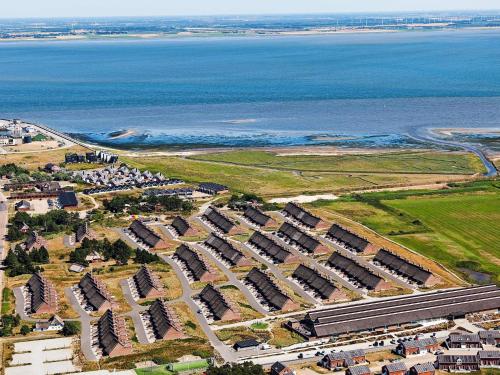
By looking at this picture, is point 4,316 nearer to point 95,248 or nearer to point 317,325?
point 95,248

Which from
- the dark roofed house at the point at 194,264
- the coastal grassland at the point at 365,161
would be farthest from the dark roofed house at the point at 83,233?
the coastal grassland at the point at 365,161

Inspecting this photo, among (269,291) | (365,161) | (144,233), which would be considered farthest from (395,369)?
(365,161)

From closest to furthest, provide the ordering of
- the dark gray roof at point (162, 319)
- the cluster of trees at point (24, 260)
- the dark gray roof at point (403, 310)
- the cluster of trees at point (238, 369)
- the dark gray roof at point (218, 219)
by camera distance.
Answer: the cluster of trees at point (238, 369)
the dark gray roof at point (162, 319)
the dark gray roof at point (403, 310)
the cluster of trees at point (24, 260)
the dark gray roof at point (218, 219)

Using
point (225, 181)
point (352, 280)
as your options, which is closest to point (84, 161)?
point (225, 181)

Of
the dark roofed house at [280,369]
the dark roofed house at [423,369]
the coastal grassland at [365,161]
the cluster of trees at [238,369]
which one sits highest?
the cluster of trees at [238,369]

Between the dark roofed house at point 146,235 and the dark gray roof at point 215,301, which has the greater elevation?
the dark gray roof at point 215,301

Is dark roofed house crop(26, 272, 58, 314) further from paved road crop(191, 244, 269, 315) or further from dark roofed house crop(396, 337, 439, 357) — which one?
dark roofed house crop(396, 337, 439, 357)

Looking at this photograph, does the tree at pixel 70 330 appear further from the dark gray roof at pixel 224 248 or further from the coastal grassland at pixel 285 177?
the coastal grassland at pixel 285 177
